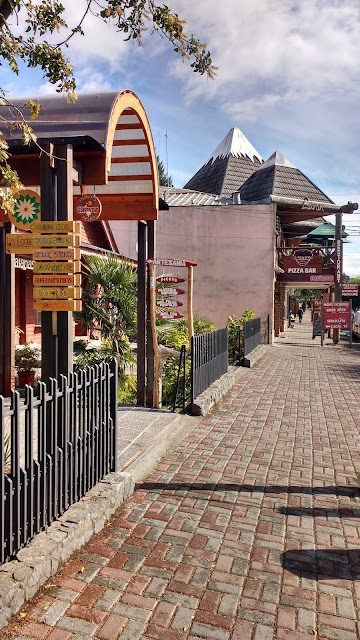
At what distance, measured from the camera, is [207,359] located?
859cm

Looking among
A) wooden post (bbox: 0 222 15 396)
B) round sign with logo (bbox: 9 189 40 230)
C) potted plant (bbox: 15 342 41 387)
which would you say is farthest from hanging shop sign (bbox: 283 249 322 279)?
round sign with logo (bbox: 9 189 40 230)

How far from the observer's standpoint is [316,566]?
11.1 feet

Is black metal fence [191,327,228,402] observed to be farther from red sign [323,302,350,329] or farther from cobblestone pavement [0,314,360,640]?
red sign [323,302,350,329]

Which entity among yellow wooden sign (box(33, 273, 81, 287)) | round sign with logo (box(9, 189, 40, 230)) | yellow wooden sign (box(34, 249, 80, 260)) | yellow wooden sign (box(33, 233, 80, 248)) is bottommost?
yellow wooden sign (box(33, 273, 81, 287))

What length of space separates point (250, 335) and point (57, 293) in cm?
1152

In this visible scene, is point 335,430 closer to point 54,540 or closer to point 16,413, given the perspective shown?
point 54,540

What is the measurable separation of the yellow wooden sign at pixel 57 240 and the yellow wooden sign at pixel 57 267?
0.16 metres

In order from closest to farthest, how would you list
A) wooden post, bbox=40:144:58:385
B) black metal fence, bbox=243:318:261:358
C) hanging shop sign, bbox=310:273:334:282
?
wooden post, bbox=40:144:58:385 → black metal fence, bbox=243:318:261:358 → hanging shop sign, bbox=310:273:334:282

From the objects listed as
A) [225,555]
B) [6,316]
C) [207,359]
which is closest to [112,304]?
[6,316]

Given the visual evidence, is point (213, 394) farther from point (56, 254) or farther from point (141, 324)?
point (56, 254)

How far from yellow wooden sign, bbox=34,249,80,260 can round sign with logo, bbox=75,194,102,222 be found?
3.17ft

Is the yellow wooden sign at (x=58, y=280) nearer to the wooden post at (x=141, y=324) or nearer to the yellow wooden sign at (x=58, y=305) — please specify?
the yellow wooden sign at (x=58, y=305)

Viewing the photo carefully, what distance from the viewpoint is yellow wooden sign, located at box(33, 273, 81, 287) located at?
4281mm

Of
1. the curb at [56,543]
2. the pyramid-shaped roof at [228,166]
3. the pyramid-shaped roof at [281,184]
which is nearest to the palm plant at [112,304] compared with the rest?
the curb at [56,543]
